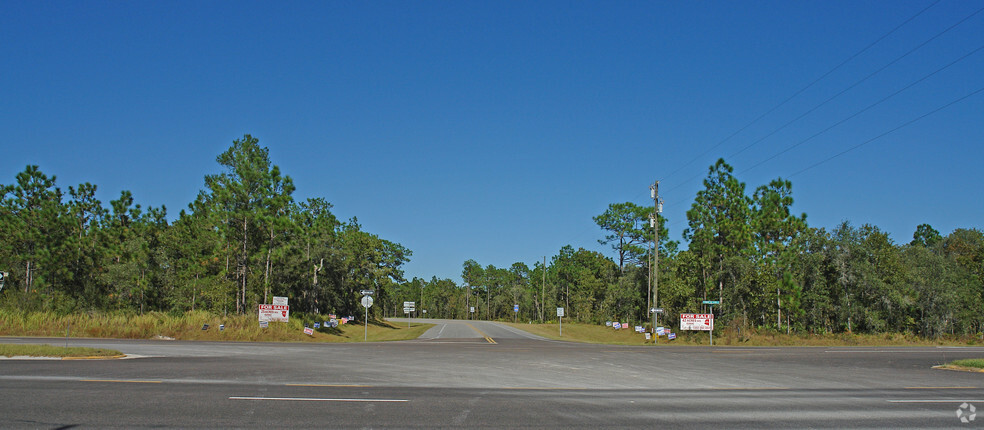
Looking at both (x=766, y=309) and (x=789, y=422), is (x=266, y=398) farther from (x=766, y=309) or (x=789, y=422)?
(x=766, y=309)

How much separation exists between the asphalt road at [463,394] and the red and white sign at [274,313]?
18524mm

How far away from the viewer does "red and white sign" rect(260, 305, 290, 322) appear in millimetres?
39812

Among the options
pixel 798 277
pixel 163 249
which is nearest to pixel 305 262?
pixel 163 249

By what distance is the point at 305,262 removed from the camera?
179 feet

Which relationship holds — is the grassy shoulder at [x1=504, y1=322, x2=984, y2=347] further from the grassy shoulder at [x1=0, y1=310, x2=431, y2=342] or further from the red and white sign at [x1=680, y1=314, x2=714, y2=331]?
the grassy shoulder at [x1=0, y1=310, x2=431, y2=342]

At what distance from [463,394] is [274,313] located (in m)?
30.4

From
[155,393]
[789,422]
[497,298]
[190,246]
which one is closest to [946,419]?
[789,422]

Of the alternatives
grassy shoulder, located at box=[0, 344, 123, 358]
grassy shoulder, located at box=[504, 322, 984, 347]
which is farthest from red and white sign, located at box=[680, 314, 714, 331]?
grassy shoulder, located at box=[0, 344, 123, 358]

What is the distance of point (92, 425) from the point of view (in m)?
8.91

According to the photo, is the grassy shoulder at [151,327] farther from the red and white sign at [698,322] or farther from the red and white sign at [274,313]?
the red and white sign at [698,322]

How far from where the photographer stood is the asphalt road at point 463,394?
9.84 meters

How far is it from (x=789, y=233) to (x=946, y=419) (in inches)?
1741

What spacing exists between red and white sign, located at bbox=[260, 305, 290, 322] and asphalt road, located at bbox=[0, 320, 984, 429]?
60.8 feet

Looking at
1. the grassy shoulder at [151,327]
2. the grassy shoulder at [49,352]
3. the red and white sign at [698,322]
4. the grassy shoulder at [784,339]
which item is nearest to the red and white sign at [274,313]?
the grassy shoulder at [151,327]
